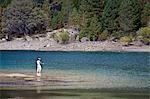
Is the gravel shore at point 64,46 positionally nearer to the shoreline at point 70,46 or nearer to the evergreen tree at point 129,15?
the shoreline at point 70,46

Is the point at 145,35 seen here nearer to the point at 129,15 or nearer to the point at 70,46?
the point at 129,15

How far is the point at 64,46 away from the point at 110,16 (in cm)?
1651

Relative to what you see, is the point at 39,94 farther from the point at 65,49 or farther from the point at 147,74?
the point at 65,49

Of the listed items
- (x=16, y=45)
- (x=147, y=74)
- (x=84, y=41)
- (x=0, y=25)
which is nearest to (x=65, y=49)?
(x=84, y=41)

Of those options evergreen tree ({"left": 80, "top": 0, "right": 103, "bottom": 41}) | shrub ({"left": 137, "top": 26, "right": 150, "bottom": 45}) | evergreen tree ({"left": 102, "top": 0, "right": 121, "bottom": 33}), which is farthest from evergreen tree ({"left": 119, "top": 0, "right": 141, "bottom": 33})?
evergreen tree ({"left": 80, "top": 0, "right": 103, "bottom": 41})

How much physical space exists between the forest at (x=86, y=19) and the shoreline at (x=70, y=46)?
2.75 metres

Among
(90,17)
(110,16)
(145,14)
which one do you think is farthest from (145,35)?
(90,17)

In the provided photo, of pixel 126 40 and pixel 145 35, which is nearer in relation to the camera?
pixel 126 40

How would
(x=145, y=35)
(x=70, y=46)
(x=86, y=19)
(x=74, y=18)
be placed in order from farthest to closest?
(x=74, y=18), (x=86, y=19), (x=70, y=46), (x=145, y=35)

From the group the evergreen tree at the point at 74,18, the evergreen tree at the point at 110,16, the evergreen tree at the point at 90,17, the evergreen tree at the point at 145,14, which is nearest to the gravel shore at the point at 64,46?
the evergreen tree at the point at 90,17

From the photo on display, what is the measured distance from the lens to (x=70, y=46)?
484 feet

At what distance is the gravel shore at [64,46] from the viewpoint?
461 feet

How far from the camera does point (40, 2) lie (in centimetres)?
18838

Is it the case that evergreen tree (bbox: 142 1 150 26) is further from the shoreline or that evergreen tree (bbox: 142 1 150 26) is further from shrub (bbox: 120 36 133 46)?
the shoreline
